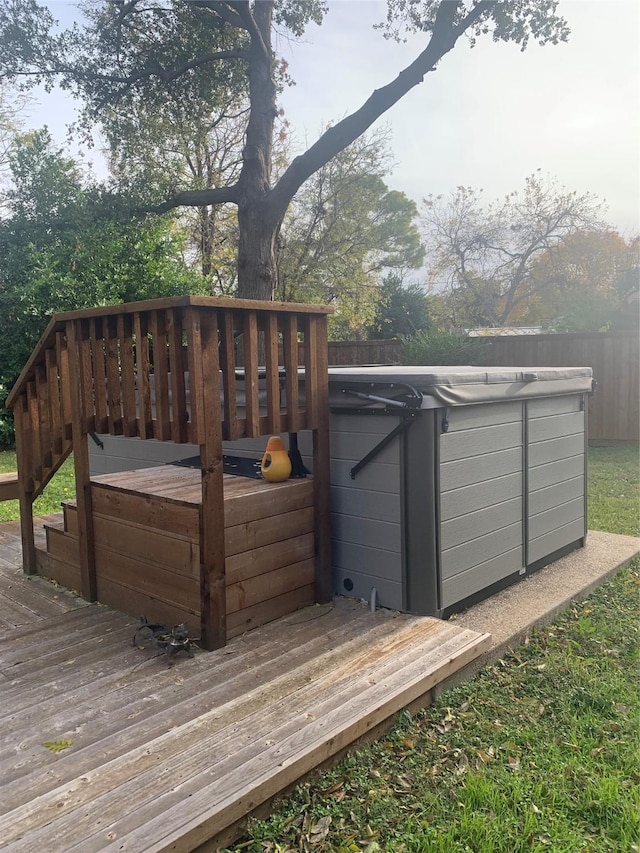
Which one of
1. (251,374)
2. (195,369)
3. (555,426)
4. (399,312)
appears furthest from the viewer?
(399,312)

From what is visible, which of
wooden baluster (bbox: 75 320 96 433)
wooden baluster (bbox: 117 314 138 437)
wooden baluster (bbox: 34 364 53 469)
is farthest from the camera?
wooden baluster (bbox: 34 364 53 469)

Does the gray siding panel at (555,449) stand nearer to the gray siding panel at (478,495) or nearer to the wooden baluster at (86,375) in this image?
the gray siding panel at (478,495)

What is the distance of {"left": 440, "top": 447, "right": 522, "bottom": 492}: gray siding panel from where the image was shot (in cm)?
302

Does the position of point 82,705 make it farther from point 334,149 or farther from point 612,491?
point 334,149

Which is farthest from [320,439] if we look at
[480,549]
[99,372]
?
[99,372]

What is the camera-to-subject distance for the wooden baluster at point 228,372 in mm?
2633

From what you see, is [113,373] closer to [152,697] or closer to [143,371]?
[143,371]

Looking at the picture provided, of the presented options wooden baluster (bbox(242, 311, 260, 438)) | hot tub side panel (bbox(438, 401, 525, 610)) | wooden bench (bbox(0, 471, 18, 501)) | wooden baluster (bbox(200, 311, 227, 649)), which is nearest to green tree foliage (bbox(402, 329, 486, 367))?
hot tub side panel (bbox(438, 401, 525, 610))

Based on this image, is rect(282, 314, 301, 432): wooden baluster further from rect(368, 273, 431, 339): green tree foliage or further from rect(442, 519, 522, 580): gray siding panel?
rect(368, 273, 431, 339): green tree foliage

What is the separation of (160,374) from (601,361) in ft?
28.0

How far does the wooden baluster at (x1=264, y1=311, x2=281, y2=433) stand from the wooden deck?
3.01 feet

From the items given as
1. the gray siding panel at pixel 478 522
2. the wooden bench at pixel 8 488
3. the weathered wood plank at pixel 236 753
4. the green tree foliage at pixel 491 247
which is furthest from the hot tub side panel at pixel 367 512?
the green tree foliage at pixel 491 247

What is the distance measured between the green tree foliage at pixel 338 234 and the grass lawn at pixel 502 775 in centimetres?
1493

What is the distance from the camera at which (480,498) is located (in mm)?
3254
